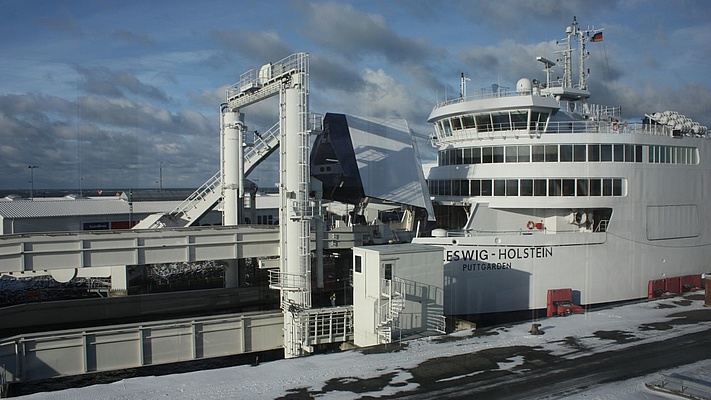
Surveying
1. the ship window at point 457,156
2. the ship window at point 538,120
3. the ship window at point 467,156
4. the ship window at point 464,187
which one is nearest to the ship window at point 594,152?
the ship window at point 538,120

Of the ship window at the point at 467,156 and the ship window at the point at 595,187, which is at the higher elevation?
the ship window at the point at 467,156

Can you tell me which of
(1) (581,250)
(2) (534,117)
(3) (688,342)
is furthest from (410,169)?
(3) (688,342)

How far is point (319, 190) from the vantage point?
716 inches

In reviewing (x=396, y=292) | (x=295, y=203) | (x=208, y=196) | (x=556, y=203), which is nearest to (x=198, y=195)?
(x=208, y=196)

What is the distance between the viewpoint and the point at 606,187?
22.8 metres

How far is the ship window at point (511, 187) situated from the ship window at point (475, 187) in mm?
1349

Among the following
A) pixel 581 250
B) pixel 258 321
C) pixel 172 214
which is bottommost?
pixel 258 321

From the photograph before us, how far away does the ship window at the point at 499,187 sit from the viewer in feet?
75.8

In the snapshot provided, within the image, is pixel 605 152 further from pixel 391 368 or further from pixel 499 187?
pixel 391 368

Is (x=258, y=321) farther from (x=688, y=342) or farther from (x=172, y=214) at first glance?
(x=688, y=342)

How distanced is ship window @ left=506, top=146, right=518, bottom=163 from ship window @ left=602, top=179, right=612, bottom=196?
13.2 feet

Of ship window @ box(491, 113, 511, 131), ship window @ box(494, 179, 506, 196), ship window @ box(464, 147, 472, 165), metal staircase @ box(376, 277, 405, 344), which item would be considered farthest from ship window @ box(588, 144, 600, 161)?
metal staircase @ box(376, 277, 405, 344)

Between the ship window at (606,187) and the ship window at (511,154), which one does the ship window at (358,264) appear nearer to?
the ship window at (511,154)

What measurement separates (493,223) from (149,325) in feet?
49.6
